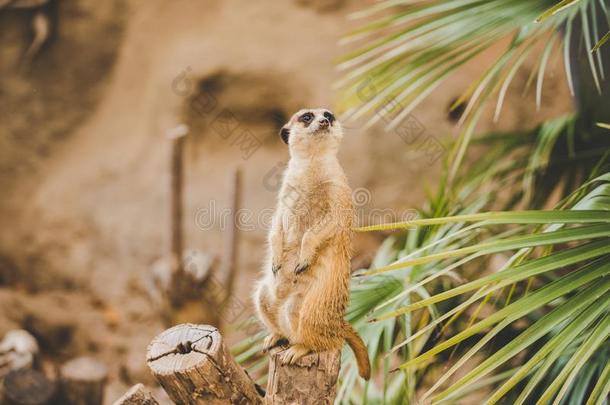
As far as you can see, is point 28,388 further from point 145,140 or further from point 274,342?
point 274,342

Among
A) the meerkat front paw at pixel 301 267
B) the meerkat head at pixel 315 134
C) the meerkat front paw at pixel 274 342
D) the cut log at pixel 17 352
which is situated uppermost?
the meerkat head at pixel 315 134

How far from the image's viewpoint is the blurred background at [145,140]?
4258mm

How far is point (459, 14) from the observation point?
7.17 ft

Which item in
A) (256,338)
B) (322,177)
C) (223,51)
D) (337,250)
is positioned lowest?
(256,338)

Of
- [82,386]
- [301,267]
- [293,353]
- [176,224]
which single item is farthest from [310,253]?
[82,386]

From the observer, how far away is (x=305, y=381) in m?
1.68

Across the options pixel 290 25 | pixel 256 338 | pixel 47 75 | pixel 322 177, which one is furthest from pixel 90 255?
pixel 322 177

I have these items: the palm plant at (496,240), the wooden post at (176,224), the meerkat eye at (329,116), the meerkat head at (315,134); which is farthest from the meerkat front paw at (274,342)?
the wooden post at (176,224)

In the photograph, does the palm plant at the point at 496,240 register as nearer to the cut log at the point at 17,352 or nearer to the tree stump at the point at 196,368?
the tree stump at the point at 196,368

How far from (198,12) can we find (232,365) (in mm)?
3448

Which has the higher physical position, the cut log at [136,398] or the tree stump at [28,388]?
the cut log at [136,398]

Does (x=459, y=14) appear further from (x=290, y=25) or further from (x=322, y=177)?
(x=290, y=25)

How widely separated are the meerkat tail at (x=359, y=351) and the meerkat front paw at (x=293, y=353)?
13 cm

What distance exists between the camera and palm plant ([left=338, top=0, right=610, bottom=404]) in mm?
1423
